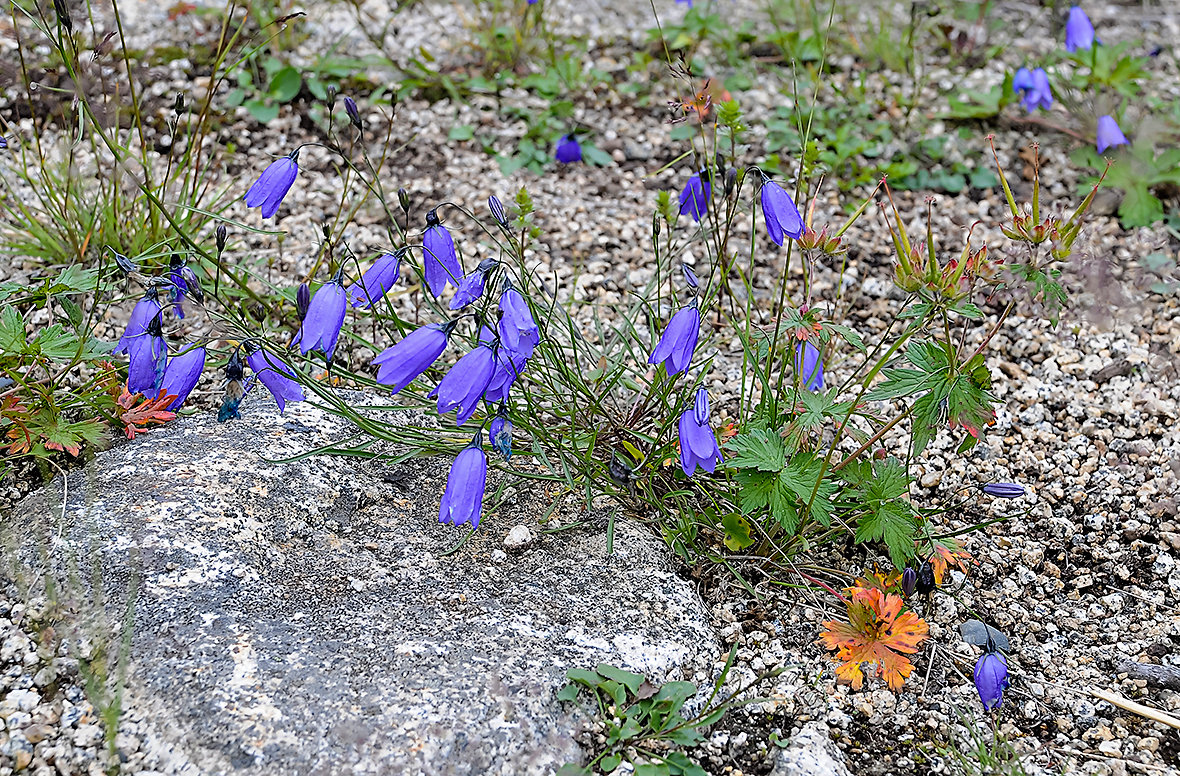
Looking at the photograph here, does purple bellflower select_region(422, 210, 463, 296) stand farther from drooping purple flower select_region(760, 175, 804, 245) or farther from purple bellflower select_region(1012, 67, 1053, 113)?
purple bellflower select_region(1012, 67, 1053, 113)

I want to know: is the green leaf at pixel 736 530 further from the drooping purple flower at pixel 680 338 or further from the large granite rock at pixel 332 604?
the drooping purple flower at pixel 680 338

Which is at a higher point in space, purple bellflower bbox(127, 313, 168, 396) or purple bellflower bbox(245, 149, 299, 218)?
purple bellflower bbox(245, 149, 299, 218)

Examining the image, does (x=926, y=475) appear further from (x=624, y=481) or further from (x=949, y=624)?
(x=624, y=481)

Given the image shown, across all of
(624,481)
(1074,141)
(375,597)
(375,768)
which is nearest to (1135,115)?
(1074,141)

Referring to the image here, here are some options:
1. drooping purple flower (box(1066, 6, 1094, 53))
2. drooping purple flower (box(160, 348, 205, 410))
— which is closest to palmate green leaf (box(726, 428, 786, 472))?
drooping purple flower (box(160, 348, 205, 410))

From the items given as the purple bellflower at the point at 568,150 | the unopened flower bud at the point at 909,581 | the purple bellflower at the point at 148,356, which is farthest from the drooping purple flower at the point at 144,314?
the purple bellflower at the point at 568,150

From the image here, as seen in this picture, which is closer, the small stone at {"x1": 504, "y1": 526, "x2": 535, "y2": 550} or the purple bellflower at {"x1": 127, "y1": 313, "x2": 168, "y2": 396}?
the purple bellflower at {"x1": 127, "y1": 313, "x2": 168, "y2": 396}

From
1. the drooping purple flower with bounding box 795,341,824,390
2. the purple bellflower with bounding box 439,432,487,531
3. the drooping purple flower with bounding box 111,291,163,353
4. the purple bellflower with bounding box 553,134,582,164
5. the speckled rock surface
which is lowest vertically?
the speckled rock surface
